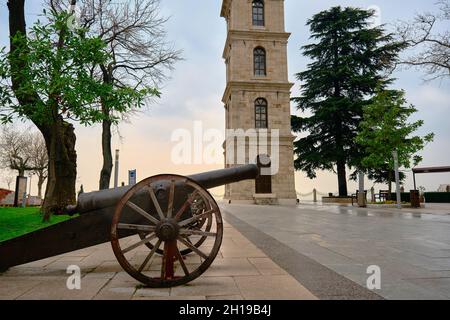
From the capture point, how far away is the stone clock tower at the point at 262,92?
1115 inches

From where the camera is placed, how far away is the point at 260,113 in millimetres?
29688

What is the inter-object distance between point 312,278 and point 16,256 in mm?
3483

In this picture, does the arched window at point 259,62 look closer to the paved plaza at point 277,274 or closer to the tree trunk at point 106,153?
the tree trunk at point 106,153

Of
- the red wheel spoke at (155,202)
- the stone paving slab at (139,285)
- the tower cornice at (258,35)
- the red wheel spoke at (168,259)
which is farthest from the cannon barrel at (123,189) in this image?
the tower cornice at (258,35)

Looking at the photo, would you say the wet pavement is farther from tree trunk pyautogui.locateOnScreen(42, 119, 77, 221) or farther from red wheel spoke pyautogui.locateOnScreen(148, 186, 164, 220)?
tree trunk pyautogui.locateOnScreen(42, 119, 77, 221)

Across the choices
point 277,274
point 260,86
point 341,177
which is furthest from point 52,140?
point 341,177

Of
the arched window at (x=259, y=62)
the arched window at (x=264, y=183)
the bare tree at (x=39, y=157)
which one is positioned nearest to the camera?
the arched window at (x=264, y=183)

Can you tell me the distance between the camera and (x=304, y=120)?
108 feet

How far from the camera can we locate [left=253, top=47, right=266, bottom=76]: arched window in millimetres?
30484

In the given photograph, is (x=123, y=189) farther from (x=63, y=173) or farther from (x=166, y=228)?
(x=63, y=173)
